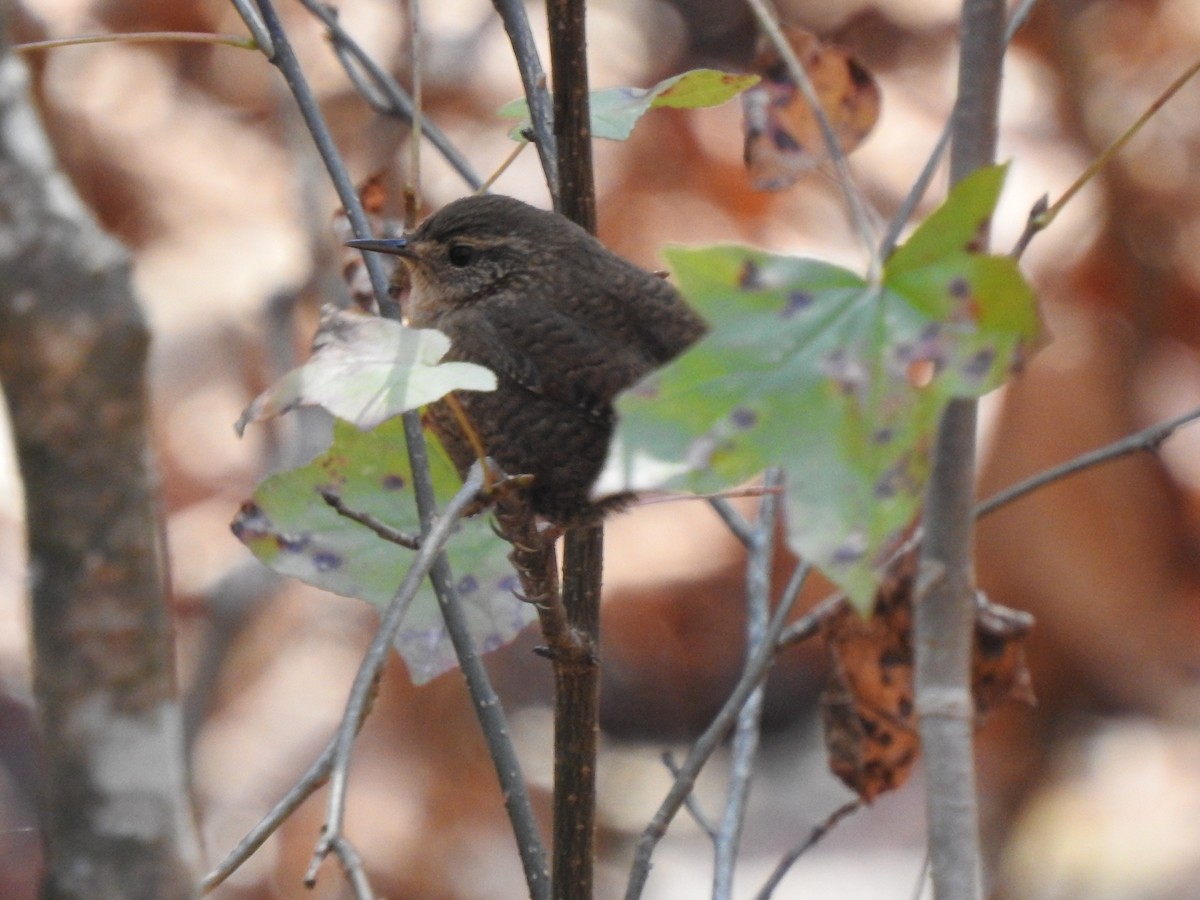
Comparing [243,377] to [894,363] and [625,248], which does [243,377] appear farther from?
[894,363]

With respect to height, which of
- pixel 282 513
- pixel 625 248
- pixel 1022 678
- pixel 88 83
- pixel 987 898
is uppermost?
pixel 88 83

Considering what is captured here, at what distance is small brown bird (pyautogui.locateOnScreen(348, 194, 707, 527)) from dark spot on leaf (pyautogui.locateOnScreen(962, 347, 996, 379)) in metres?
1.03

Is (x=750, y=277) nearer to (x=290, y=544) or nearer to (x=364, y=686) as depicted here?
(x=364, y=686)

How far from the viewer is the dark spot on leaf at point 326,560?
1780mm

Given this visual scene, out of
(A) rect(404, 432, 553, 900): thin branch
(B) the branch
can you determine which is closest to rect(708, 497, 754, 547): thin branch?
(A) rect(404, 432, 553, 900): thin branch

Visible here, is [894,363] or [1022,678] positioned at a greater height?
[894,363]

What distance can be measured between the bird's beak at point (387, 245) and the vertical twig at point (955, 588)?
0.92 m

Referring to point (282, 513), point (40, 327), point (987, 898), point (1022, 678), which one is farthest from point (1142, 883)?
point (40, 327)

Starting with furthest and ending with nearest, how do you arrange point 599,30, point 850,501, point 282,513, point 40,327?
point 599,30
point 282,513
point 850,501
point 40,327

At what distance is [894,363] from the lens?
3.38 ft

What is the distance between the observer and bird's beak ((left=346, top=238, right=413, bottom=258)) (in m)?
1.92

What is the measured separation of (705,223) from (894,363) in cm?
354

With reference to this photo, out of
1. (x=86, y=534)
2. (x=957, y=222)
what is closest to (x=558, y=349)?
(x=957, y=222)

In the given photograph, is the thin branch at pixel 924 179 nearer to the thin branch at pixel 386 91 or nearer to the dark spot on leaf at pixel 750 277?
the dark spot on leaf at pixel 750 277
